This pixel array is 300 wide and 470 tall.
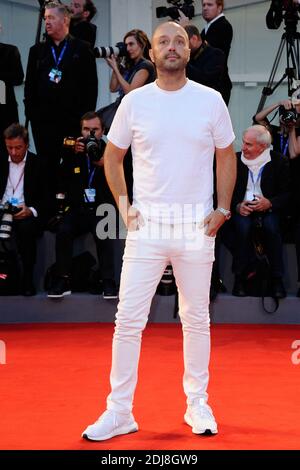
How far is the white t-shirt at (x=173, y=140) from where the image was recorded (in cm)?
350

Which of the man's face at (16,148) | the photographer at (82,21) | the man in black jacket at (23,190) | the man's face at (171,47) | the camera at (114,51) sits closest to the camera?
the man's face at (171,47)

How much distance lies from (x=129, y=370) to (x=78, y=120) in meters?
3.80

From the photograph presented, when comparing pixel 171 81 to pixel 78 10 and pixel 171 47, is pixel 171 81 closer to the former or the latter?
pixel 171 47

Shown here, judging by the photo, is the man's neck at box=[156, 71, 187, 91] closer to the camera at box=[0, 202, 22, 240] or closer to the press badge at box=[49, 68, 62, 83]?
the camera at box=[0, 202, 22, 240]

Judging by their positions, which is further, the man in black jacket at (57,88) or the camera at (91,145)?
the man in black jacket at (57,88)

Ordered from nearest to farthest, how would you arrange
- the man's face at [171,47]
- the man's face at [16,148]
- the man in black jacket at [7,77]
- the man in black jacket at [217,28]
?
the man's face at [171,47] < the man's face at [16,148] < the man in black jacket at [7,77] < the man in black jacket at [217,28]

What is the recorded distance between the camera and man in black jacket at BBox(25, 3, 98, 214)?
22.7 feet

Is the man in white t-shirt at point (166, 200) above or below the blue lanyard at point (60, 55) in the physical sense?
below

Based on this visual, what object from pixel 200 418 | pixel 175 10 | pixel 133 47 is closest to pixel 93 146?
pixel 133 47

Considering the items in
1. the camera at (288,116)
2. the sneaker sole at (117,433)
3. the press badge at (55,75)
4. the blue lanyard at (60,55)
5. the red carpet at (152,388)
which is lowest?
the red carpet at (152,388)

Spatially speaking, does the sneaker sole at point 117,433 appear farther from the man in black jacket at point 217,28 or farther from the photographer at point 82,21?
the photographer at point 82,21

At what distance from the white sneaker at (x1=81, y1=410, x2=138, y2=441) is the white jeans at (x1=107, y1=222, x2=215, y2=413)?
0.11ft

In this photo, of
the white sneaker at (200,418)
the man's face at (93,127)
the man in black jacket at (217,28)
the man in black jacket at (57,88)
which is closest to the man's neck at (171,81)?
the white sneaker at (200,418)

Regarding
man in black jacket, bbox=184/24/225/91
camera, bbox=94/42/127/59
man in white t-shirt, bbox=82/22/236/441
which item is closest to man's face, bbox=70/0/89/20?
camera, bbox=94/42/127/59
